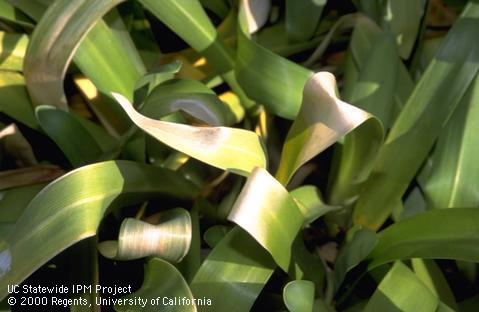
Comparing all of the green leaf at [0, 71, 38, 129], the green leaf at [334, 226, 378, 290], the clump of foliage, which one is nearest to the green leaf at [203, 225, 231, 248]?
the clump of foliage

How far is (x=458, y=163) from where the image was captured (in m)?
0.58

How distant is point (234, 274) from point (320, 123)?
0.44ft

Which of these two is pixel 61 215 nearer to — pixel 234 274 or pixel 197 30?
pixel 234 274

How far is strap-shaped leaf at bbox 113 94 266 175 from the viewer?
0.46 meters

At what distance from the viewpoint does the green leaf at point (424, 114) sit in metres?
0.57

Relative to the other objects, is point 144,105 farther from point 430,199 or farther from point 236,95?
point 430,199

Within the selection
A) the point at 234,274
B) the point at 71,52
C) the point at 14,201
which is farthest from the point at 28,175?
the point at 234,274

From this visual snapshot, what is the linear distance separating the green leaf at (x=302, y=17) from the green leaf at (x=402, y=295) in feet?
0.93

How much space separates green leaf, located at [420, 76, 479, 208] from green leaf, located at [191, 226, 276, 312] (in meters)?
0.17

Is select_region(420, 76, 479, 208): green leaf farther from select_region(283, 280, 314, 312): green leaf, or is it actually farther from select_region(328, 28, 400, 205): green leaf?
select_region(283, 280, 314, 312): green leaf

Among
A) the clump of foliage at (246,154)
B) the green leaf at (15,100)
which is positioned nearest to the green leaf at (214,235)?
the clump of foliage at (246,154)

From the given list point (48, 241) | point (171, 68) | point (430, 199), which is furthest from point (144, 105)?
point (430, 199)

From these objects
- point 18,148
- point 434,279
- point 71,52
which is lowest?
point 434,279

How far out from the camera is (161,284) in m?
0.50
